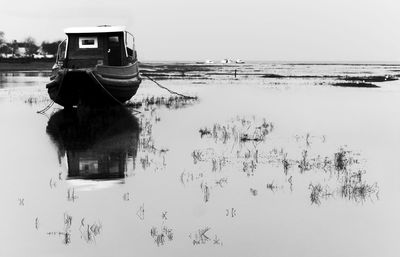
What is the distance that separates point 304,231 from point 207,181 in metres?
3.14

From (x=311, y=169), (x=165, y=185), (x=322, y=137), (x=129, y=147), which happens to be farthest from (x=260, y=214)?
(x=322, y=137)

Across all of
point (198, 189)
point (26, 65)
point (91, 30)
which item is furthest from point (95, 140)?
point (26, 65)

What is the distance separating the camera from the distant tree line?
122 metres

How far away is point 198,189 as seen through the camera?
9.39 metres

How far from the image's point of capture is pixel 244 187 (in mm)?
9562

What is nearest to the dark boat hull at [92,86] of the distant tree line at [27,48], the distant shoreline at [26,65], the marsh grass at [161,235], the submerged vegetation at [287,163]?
the submerged vegetation at [287,163]

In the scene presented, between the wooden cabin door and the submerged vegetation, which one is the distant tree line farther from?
the submerged vegetation

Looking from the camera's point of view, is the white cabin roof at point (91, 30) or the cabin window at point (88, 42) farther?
the cabin window at point (88, 42)

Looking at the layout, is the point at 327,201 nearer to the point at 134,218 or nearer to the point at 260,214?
the point at 260,214

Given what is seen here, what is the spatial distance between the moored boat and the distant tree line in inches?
3900

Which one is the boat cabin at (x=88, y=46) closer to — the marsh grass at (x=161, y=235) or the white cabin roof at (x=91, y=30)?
the white cabin roof at (x=91, y=30)

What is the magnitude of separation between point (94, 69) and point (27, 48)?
407ft

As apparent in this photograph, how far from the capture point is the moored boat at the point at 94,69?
72.4 ft

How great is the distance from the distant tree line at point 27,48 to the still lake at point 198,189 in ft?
356
